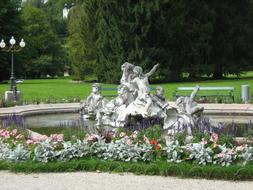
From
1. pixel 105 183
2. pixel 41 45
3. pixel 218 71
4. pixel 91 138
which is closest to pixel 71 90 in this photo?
pixel 218 71

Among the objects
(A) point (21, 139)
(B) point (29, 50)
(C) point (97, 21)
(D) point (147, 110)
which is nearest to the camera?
(A) point (21, 139)

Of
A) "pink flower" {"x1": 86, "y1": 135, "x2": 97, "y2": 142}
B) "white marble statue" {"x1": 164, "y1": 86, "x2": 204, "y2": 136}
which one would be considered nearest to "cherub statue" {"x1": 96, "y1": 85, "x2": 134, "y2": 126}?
"white marble statue" {"x1": 164, "y1": 86, "x2": 204, "y2": 136}

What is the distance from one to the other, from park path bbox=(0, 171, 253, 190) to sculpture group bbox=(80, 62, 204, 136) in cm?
264

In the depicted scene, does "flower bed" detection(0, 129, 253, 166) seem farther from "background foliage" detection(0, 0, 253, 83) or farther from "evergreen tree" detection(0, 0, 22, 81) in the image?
"evergreen tree" detection(0, 0, 22, 81)

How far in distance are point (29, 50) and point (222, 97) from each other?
47097 mm

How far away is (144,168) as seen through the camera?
26.9 ft

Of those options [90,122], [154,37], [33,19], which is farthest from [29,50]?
[90,122]

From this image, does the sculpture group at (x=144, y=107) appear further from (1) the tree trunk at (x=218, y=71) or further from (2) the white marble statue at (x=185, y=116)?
(1) the tree trunk at (x=218, y=71)

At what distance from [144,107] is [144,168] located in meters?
4.38

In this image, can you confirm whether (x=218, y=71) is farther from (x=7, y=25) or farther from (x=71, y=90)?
(x=7, y=25)

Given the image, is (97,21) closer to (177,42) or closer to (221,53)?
(177,42)

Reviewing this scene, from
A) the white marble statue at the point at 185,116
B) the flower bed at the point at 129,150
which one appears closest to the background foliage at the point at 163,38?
the white marble statue at the point at 185,116

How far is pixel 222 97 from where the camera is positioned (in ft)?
72.5

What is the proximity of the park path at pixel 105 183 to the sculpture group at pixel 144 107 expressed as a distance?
104 inches
